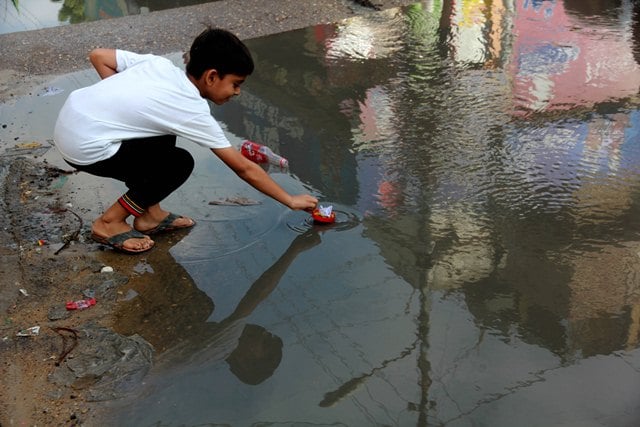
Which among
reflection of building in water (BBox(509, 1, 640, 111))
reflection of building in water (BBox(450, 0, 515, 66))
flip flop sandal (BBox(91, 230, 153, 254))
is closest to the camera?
flip flop sandal (BBox(91, 230, 153, 254))

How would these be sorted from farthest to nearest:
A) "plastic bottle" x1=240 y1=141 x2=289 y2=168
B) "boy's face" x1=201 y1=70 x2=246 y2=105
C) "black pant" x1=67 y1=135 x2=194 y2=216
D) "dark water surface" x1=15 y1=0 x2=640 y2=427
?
"plastic bottle" x1=240 y1=141 x2=289 y2=168, "black pant" x1=67 y1=135 x2=194 y2=216, "boy's face" x1=201 y1=70 x2=246 y2=105, "dark water surface" x1=15 y1=0 x2=640 y2=427

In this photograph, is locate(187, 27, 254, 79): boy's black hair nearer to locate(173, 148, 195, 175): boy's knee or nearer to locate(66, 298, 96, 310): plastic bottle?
locate(173, 148, 195, 175): boy's knee

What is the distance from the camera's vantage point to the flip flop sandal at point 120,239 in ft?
11.4

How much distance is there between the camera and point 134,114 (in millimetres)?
3236

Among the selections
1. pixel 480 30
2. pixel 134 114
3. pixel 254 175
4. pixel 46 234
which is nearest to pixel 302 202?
pixel 254 175

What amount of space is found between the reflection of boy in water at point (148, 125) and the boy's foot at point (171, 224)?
60 mm

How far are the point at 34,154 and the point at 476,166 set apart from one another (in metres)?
2.87

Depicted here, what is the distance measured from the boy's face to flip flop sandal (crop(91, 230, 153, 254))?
2.75 feet

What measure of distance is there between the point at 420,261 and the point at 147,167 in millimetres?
1428

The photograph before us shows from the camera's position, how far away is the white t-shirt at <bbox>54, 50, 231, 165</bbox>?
3.17 m

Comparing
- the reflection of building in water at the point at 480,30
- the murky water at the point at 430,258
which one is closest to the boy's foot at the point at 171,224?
the murky water at the point at 430,258

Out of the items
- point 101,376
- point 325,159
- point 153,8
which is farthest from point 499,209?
point 153,8

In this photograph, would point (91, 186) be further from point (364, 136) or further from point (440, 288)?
point (440, 288)

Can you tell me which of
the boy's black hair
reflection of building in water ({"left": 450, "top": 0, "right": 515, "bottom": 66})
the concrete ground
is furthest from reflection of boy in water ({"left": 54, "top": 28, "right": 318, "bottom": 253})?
reflection of building in water ({"left": 450, "top": 0, "right": 515, "bottom": 66})
